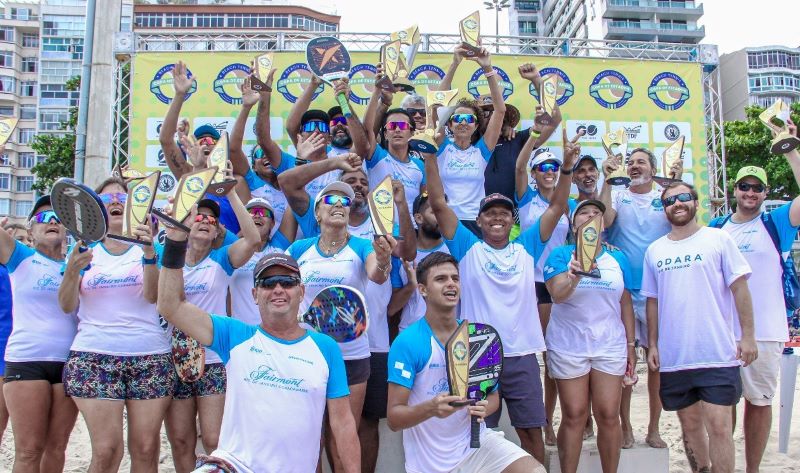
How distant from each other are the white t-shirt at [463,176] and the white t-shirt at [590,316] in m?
1.19

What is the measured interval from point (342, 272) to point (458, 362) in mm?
1197

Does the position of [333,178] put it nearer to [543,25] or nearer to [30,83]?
[30,83]

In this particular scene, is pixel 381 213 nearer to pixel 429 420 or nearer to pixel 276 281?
pixel 276 281

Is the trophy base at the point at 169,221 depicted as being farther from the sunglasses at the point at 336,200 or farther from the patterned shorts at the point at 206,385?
the patterned shorts at the point at 206,385

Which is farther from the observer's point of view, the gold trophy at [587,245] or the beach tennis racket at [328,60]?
the beach tennis racket at [328,60]

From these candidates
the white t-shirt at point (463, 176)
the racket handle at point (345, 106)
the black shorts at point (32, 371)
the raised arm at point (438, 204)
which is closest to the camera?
the black shorts at point (32, 371)

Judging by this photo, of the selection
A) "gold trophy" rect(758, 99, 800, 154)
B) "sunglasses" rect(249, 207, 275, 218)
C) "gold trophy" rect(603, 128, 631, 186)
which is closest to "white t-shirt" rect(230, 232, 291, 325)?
"sunglasses" rect(249, 207, 275, 218)

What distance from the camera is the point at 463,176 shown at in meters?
5.48

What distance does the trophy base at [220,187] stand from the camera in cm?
353

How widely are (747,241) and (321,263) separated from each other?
10.6 ft

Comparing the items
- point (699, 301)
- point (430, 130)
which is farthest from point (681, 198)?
point (430, 130)

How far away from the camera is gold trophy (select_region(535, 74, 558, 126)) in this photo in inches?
199

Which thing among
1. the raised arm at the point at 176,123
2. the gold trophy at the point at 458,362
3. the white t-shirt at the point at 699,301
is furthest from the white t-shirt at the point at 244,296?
the white t-shirt at the point at 699,301

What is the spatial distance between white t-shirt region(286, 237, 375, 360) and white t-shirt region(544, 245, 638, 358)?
1325 millimetres
